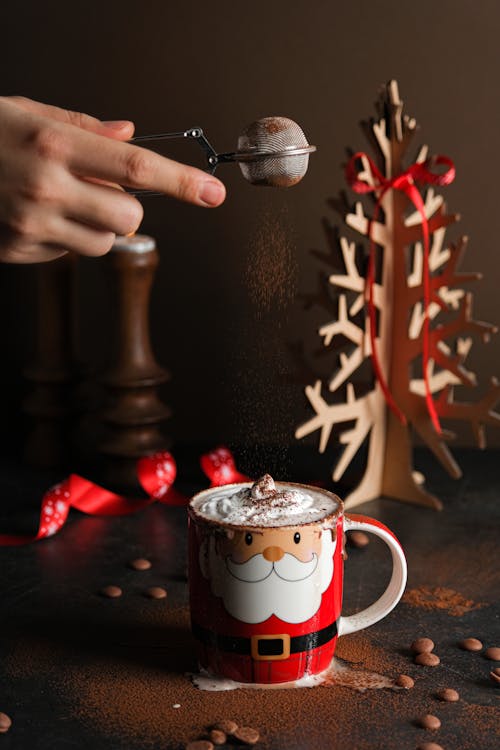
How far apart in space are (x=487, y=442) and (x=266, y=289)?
57 centimetres

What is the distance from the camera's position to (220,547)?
2.25 ft

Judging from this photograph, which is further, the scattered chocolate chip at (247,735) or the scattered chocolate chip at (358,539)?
the scattered chocolate chip at (358,539)

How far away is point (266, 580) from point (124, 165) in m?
0.30

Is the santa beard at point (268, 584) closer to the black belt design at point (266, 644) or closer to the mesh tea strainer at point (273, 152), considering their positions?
the black belt design at point (266, 644)

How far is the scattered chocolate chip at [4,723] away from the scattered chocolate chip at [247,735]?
154 mm

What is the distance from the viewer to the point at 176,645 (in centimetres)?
80

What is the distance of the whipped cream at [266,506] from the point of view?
27.3 inches

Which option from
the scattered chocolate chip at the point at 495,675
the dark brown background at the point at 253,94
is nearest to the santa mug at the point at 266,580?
the scattered chocolate chip at the point at 495,675

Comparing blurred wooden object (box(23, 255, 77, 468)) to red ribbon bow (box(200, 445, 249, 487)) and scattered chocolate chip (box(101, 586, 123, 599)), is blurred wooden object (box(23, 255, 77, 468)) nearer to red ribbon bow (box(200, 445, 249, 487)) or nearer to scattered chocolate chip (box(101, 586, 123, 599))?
red ribbon bow (box(200, 445, 249, 487))

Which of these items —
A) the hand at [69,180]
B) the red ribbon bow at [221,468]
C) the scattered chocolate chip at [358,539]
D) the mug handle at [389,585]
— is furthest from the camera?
the red ribbon bow at [221,468]

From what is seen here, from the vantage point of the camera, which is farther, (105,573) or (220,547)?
(105,573)

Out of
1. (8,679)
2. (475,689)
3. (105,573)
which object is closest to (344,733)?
(475,689)

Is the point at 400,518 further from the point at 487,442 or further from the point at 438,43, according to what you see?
the point at 438,43

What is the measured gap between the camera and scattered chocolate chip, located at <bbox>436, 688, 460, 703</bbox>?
704 millimetres
